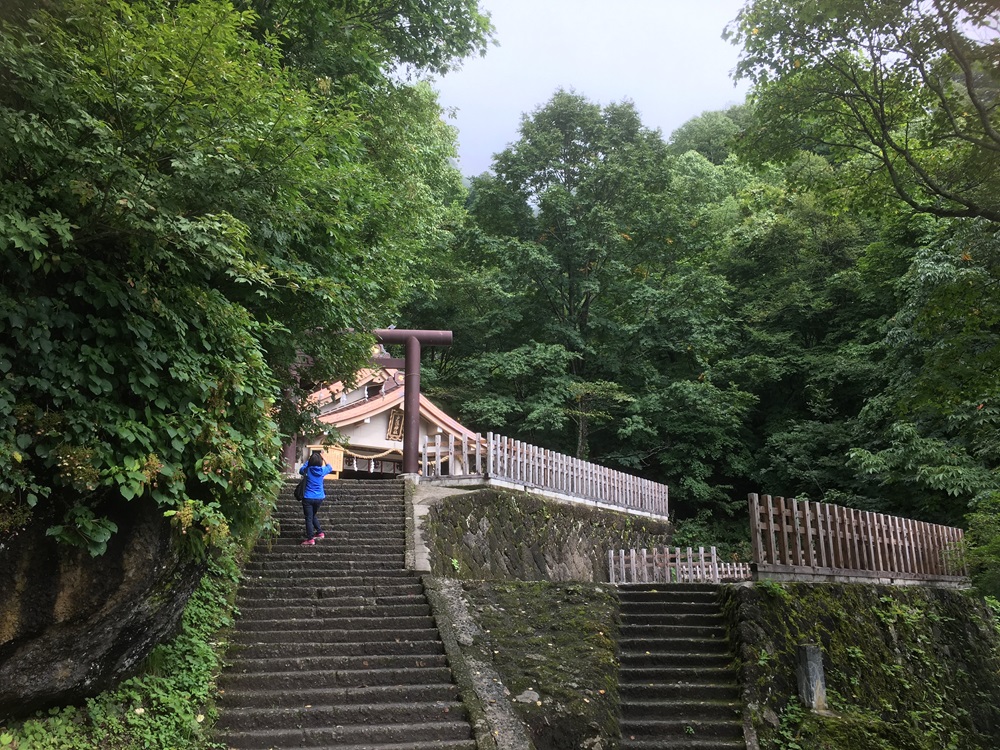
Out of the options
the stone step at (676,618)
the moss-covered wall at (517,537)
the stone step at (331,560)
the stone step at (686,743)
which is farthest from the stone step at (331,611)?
the stone step at (686,743)

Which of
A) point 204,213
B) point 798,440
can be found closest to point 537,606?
point 204,213

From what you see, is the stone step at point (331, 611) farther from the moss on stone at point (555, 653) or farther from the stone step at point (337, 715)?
the stone step at point (337, 715)

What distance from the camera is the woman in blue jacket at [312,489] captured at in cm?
1027

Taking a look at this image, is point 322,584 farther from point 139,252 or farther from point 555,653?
point 139,252

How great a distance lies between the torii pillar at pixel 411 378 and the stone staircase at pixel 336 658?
3.86m

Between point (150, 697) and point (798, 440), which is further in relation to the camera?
point (798, 440)

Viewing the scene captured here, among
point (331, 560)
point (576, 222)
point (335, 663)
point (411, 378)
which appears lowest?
point (335, 663)

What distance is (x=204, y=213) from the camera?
203 inches

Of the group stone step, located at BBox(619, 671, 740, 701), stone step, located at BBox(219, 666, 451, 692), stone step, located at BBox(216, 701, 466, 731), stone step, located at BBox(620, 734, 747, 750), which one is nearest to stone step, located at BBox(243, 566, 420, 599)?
stone step, located at BBox(219, 666, 451, 692)

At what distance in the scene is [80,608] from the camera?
5.04m

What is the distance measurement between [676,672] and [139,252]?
22.4ft

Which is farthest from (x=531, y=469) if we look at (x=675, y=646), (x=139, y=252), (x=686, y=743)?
(x=139, y=252)

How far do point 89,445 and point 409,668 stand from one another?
13.3 feet

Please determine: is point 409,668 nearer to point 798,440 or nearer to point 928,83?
point 928,83
